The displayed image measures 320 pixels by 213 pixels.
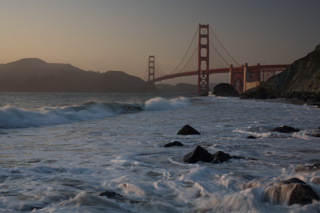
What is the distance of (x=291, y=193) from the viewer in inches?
75.1

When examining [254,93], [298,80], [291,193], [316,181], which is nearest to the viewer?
[291,193]

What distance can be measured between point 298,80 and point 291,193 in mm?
29339

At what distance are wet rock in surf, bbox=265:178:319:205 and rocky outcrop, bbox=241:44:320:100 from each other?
2260cm

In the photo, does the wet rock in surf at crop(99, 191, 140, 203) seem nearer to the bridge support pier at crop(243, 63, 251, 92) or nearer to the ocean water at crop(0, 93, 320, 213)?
the ocean water at crop(0, 93, 320, 213)

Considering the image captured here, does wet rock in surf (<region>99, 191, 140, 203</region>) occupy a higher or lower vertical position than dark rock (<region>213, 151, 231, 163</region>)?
lower

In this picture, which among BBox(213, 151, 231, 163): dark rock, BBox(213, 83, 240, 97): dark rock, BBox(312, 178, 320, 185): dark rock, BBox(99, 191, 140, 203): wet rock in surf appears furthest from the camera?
BBox(213, 83, 240, 97): dark rock

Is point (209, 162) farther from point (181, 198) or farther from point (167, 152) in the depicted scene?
point (181, 198)

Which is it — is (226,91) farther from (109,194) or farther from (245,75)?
(109,194)

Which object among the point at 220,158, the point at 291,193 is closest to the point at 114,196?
the point at 291,193

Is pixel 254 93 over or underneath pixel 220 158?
over

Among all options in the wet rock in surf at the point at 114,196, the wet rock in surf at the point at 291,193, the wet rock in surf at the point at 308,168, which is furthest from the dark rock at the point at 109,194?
the wet rock in surf at the point at 308,168

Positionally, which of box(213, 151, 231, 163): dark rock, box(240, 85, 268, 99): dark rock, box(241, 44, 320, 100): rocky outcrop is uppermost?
box(241, 44, 320, 100): rocky outcrop

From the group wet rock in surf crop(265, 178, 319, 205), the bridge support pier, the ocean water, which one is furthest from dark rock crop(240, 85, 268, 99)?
wet rock in surf crop(265, 178, 319, 205)

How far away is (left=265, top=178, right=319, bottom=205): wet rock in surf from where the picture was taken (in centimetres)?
186
